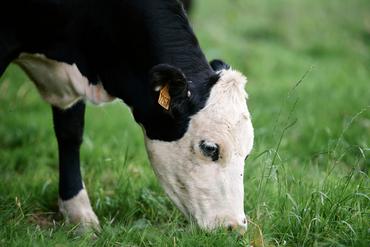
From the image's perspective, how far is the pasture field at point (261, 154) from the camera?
3.76 meters

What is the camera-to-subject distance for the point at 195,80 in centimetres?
397

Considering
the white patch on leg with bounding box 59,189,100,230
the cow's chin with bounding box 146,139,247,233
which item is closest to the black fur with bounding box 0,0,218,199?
the cow's chin with bounding box 146,139,247,233

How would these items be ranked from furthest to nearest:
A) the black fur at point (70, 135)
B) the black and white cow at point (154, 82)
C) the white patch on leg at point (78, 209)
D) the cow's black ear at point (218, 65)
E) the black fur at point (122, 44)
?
1. the black fur at point (70, 135)
2. the white patch on leg at point (78, 209)
3. the cow's black ear at point (218, 65)
4. the black fur at point (122, 44)
5. the black and white cow at point (154, 82)

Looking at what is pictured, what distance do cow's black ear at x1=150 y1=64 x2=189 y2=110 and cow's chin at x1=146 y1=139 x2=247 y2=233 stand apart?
0.27m

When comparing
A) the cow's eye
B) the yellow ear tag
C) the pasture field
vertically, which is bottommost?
the pasture field

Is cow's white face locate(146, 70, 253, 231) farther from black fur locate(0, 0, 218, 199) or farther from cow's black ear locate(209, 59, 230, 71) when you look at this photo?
cow's black ear locate(209, 59, 230, 71)

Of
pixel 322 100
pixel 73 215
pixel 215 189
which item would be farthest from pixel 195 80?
pixel 322 100

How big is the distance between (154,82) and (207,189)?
67 centimetres

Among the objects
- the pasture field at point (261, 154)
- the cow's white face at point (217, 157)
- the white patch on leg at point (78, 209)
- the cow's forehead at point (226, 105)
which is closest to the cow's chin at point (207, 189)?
the cow's white face at point (217, 157)

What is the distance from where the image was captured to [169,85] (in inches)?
150

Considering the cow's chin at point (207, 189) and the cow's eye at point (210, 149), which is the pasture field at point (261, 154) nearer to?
the cow's chin at point (207, 189)

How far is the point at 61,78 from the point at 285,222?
170 cm

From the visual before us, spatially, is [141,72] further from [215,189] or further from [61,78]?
[215,189]

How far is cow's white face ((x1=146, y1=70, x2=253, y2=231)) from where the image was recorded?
3781 mm
